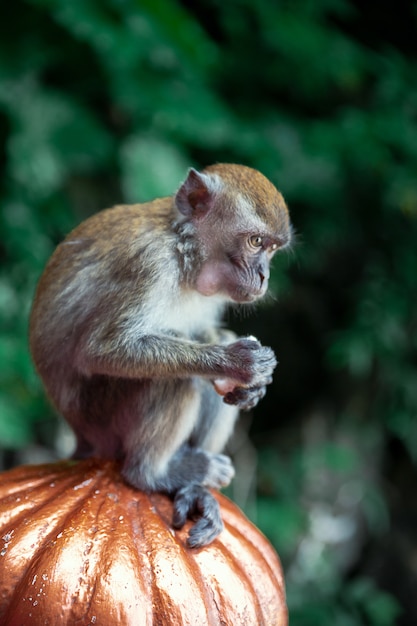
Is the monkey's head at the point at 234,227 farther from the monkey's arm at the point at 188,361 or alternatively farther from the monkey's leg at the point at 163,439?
the monkey's leg at the point at 163,439

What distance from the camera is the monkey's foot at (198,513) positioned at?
236 centimetres

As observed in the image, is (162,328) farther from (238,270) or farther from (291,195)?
(291,195)

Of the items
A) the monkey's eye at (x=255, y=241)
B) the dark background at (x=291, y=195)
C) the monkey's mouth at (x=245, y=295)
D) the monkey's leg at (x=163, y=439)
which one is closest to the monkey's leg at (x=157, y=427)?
the monkey's leg at (x=163, y=439)

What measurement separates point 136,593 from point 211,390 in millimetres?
1028

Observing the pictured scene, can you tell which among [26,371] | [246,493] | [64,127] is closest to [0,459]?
[26,371]

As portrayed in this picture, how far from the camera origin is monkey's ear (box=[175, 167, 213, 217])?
2.79 meters

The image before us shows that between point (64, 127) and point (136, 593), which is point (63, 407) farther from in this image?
point (64, 127)

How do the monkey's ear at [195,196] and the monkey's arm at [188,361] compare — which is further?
the monkey's ear at [195,196]

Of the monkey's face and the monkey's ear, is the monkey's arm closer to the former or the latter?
the monkey's face

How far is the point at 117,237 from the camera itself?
2.74 meters

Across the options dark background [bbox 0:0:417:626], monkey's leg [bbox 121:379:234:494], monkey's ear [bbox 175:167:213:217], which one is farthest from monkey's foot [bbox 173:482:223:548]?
dark background [bbox 0:0:417:626]

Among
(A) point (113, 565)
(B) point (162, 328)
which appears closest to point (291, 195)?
(B) point (162, 328)

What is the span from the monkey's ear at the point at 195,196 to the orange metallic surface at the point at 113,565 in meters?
1.06

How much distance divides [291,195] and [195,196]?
326 centimetres
